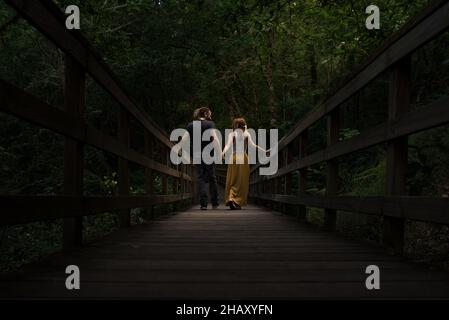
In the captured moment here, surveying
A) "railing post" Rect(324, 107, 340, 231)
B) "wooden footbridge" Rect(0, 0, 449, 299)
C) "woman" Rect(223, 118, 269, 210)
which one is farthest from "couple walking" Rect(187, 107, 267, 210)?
"wooden footbridge" Rect(0, 0, 449, 299)

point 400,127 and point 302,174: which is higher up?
point 400,127

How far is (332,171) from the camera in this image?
5539 mm

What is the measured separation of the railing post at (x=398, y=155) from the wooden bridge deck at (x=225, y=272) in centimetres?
16

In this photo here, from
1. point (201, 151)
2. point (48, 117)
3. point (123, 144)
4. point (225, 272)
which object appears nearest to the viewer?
point (225, 272)

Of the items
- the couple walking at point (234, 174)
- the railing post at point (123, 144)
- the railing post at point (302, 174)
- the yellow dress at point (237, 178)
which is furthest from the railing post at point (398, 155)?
the yellow dress at point (237, 178)

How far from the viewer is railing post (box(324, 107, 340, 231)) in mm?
5496

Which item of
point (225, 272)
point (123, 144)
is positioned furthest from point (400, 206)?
point (123, 144)

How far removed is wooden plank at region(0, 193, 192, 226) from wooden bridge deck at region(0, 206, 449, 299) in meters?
0.28

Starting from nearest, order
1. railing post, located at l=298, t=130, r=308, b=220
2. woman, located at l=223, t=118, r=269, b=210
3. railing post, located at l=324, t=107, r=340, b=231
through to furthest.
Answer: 1. railing post, located at l=324, t=107, r=340, b=231
2. railing post, located at l=298, t=130, r=308, b=220
3. woman, located at l=223, t=118, r=269, b=210

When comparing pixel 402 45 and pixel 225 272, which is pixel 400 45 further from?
pixel 225 272

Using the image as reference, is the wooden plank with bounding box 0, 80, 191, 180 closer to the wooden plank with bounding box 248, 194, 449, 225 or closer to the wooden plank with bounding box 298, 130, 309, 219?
the wooden plank with bounding box 248, 194, 449, 225

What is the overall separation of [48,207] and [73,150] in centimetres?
81

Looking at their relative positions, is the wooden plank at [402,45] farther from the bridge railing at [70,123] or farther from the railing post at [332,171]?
the bridge railing at [70,123]

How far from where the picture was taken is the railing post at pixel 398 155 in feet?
12.1
